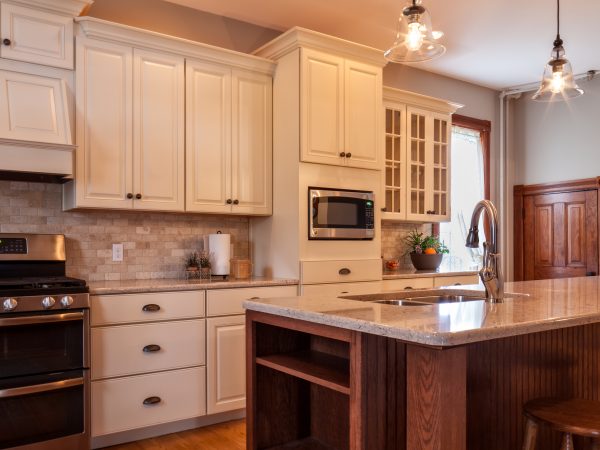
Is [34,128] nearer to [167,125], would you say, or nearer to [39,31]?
[39,31]

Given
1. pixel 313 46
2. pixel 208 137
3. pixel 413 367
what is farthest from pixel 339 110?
pixel 413 367

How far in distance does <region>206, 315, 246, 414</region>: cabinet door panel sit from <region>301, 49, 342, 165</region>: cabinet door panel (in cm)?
123

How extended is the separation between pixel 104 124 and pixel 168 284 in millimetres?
1019

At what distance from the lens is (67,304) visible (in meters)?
2.67

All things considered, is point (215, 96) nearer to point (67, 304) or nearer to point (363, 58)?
point (363, 58)

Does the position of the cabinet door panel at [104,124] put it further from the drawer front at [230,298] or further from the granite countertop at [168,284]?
the drawer front at [230,298]

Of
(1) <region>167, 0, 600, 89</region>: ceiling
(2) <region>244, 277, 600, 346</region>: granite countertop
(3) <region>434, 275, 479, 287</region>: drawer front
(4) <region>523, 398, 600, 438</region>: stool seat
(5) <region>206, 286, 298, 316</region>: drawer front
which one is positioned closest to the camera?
(2) <region>244, 277, 600, 346</region>: granite countertop

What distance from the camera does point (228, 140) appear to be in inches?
142

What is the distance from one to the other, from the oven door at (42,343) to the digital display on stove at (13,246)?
0.59m

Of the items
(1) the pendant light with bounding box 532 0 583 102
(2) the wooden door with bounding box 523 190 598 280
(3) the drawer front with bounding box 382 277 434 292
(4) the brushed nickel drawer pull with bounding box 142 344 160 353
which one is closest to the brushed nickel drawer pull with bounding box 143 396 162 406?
(4) the brushed nickel drawer pull with bounding box 142 344 160 353

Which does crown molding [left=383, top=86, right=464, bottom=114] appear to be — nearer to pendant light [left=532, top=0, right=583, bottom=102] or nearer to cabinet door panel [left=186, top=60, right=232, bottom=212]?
cabinet door panel [left=186, top=60, right=232, bottom=212]

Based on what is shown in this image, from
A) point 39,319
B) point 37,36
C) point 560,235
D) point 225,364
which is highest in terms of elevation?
point 37,36

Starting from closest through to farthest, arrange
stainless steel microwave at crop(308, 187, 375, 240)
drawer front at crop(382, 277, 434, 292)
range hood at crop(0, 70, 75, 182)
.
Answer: range hood at crop(0, 70, 75, 182), stainless steel microwave at crop(308, 187, 375, 240), drawer front at crop(382, 277, 434, 292)

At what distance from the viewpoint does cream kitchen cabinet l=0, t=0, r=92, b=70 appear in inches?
112
